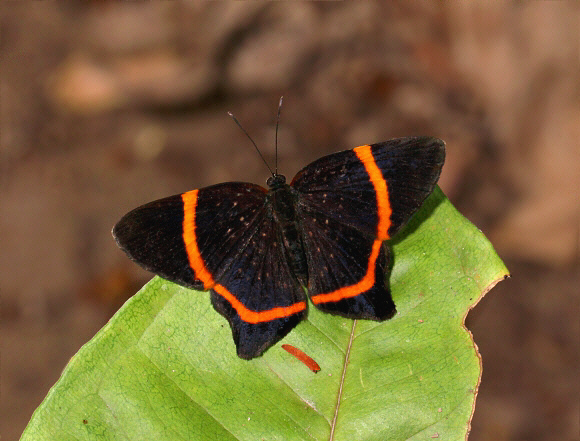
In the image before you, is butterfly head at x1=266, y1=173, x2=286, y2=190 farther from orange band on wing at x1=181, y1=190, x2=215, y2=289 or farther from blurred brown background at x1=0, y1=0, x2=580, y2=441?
blurred brown background at x1=0, y1=0, x2=580, y2=441

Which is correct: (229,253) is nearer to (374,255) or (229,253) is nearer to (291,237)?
(291,237)

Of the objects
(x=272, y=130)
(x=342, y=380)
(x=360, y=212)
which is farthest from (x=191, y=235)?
(x=272, y=130)

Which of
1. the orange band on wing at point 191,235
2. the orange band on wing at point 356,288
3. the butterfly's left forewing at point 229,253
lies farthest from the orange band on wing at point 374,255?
the orange band on wing at point 191,235

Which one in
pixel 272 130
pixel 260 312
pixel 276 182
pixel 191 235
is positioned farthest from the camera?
pixel 272 130

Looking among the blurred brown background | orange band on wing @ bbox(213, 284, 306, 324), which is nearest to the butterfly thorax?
orange band on wing @ bbox(213, 284, 306, 324)

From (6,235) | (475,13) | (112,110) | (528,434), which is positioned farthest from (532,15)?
(6,235)

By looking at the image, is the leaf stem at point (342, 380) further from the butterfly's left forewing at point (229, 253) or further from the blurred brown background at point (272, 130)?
the blurred brown background at point (272, 130)

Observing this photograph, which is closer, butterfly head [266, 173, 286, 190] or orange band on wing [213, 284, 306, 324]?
orange band on wing [213, 284, 306, 324]

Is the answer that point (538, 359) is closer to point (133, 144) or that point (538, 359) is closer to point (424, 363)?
point (424, 363)
